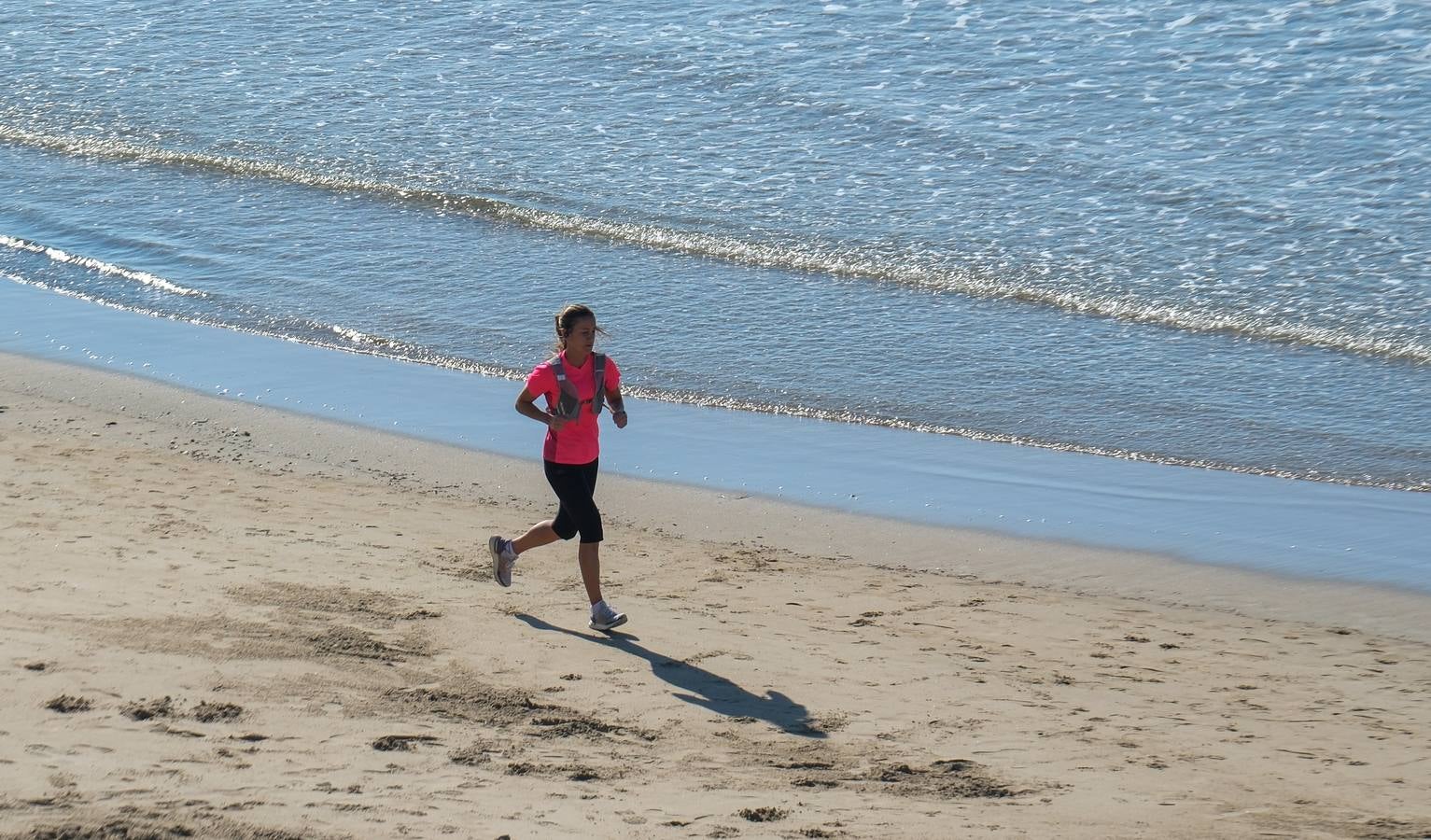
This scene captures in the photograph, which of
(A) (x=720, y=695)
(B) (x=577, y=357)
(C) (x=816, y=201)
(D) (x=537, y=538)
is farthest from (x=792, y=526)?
(C) (x=816, y=201)

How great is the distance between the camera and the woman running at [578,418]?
652 cm

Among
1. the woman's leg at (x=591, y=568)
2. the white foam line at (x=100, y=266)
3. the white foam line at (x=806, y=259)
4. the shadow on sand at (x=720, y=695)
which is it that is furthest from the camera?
the white foam line at (x=100, y=266)

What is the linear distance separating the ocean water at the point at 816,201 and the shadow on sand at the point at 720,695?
12.2 feet

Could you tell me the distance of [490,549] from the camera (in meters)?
7.10

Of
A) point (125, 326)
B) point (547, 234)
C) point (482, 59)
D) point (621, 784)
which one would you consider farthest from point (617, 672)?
point (482, 59)

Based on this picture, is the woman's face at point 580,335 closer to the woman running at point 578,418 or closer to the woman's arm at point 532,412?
the woman running at point 578,418

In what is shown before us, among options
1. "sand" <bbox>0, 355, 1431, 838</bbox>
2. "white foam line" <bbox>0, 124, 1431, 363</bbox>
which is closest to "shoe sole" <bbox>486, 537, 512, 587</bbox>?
"sand" <bbox>0, 355, 1431, 838</bbox>

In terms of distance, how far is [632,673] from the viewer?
6223 mm

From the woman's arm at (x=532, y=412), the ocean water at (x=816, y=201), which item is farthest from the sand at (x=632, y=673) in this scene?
the ocean water at (x=816, y=201)

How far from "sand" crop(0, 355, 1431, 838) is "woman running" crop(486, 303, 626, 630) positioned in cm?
35

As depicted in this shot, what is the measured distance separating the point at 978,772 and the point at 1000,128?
12010mm

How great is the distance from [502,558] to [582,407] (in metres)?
0.89

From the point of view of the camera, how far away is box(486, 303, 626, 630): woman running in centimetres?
652

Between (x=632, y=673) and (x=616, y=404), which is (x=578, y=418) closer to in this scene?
(x=616, y=404)
